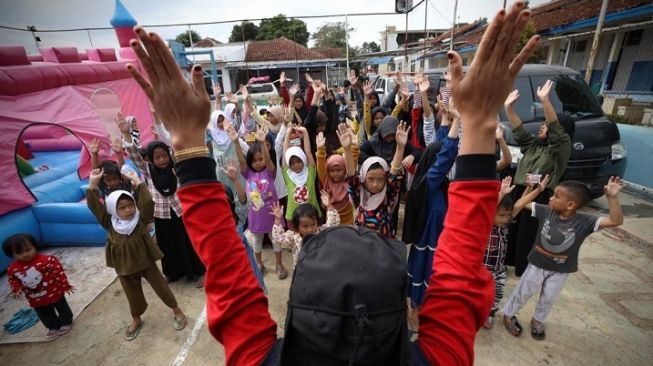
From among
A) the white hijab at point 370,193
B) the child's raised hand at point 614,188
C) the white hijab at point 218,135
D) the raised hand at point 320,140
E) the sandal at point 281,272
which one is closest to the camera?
the child's raised hand at point 614,188

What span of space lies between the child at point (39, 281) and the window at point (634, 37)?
15839 millimetres

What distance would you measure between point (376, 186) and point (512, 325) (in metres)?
1.73

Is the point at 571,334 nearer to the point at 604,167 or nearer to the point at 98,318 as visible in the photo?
the point at 604,167

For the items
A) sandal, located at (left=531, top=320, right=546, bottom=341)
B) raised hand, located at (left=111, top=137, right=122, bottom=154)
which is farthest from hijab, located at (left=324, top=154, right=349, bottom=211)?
raised hand, located at (left=111, top=137, right=122, bottom=154)

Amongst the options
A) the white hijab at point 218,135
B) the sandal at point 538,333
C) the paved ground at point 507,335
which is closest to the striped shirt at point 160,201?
the paved ground at point 507,335

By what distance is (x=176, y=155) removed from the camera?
878mm

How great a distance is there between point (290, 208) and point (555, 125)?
2.74m

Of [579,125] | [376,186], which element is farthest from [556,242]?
[579,125]

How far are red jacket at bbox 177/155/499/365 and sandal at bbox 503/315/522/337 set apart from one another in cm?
234

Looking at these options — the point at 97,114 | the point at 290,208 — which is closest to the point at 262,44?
the point at 97,114

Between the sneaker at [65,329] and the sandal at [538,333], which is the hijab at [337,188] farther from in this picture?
the sneaker at [65,329]

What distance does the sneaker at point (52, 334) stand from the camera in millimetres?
2904

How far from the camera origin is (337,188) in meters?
3.15

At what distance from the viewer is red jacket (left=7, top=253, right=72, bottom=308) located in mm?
2648
